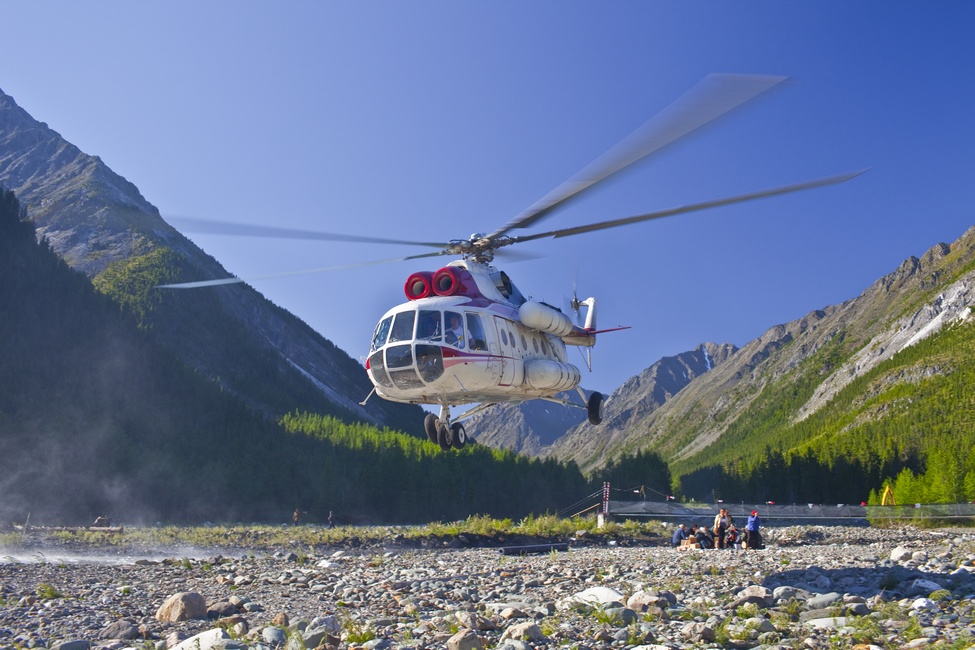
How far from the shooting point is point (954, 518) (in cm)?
4203

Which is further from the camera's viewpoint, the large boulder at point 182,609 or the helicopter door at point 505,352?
the helicopter door at point 505,352

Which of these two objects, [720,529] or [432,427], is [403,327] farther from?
[720,529]

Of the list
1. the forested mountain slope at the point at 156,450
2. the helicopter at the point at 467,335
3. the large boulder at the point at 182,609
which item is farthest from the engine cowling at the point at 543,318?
the forested mountain slope at the point at 156,450

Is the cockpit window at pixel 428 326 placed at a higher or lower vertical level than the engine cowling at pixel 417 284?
lower

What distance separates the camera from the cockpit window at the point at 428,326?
18594 mm

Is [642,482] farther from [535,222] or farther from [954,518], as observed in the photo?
[535,222]

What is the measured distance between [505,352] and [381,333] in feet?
10.5

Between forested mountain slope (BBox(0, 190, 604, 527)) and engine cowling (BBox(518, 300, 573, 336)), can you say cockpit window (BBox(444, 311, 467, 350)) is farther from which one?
forested mountain slope (BBox(0, 190, 604, 527))

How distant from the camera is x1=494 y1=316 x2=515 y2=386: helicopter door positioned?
1992 cm

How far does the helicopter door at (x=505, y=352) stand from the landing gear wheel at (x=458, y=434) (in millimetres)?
2237

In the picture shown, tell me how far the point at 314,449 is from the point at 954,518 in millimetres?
73974

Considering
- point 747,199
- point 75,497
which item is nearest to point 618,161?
point 747,199

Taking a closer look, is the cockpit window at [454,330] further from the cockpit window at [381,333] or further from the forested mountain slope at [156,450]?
the forested mountain slope at [156,450]

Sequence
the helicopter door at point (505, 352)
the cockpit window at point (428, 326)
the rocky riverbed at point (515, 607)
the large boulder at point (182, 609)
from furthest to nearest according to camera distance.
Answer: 1. the helicopter door at point (505, 352)
2. the cockpit window at point (428, 326)
3. the large boulder at point (182, 609)
4. the rocky riverbed at point (515, 607)
